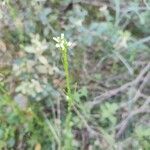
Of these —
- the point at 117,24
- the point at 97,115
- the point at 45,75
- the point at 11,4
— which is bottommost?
the point at 97,115

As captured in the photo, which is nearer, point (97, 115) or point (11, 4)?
point (97, 115)

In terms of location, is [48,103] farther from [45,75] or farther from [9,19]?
[9,19]

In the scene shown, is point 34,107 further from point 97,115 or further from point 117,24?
point 117,24

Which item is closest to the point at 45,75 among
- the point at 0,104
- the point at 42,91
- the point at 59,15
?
the point at 42,91

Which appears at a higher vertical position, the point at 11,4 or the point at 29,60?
the point at 11,4

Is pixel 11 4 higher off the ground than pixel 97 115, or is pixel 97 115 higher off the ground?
pixel 11 4

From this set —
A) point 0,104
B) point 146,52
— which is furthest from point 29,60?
point 146,52
